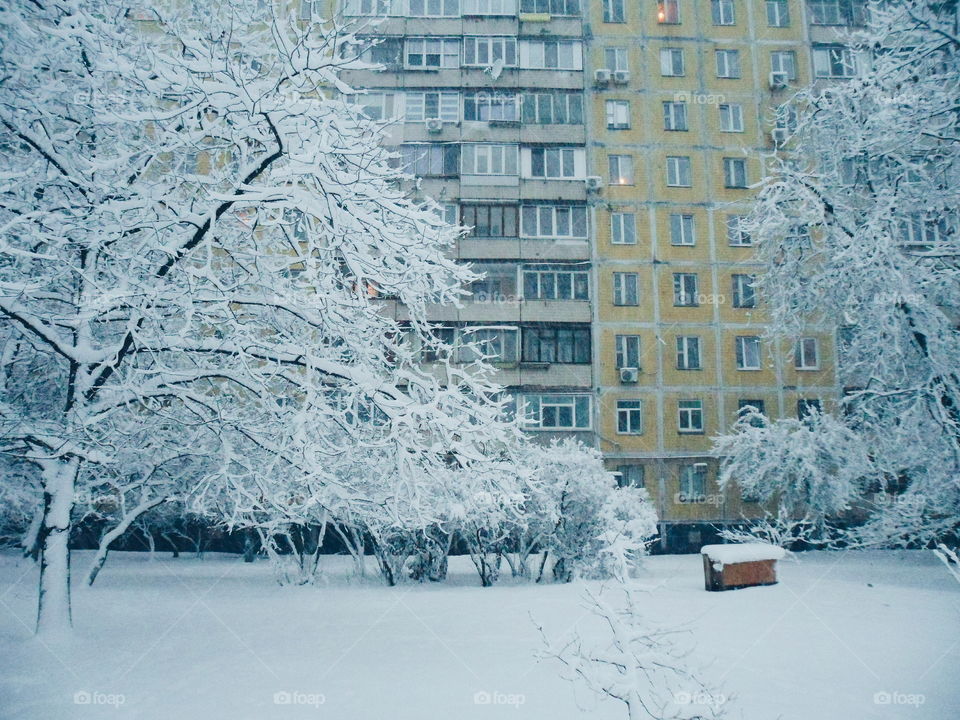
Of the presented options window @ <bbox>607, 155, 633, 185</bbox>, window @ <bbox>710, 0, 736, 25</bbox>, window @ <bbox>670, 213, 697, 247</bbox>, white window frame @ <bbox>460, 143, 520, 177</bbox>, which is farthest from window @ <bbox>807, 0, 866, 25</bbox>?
white window frame @ <bbox>460, 143, 520, 177</bbox>

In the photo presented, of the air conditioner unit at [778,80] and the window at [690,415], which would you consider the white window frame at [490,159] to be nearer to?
the air conditioner unit at [778,80]

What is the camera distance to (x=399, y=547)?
1670 cm

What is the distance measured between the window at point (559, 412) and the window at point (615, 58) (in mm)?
15838

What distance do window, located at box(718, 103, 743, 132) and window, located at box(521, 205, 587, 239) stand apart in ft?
26.1

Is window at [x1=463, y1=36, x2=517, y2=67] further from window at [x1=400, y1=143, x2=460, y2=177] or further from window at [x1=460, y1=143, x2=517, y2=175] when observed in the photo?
window at [x1=400, y1=143, x2=460, y2=177]

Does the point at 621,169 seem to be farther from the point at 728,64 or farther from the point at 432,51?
the point at 432,51

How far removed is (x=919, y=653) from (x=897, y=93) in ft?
29.1

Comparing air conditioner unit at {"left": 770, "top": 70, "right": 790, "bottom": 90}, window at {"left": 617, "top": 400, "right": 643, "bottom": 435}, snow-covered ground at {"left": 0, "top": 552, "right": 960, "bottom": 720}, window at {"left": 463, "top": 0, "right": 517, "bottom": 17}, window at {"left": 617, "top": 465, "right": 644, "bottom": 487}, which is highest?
window at {"left": 463, "top": 0, "right": 517, "bottom": 17}

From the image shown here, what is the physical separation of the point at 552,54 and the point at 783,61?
10998 mm

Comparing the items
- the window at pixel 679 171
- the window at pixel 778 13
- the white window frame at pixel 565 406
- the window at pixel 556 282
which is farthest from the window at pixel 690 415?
the window at pixel 778 13

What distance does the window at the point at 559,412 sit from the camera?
1117 inches

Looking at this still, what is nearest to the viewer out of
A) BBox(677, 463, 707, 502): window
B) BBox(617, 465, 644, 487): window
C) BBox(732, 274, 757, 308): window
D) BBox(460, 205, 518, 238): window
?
BBox(677, 463, 707, 502): window

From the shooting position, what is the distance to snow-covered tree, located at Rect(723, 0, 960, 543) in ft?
33.6

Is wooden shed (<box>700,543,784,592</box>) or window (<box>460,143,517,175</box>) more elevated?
window (<box>460,143,517,175</box>)
